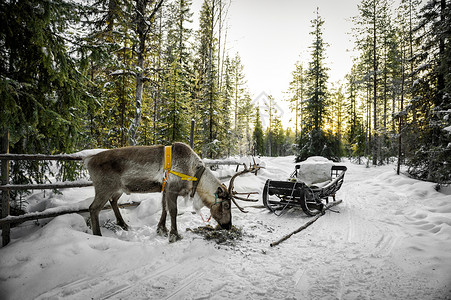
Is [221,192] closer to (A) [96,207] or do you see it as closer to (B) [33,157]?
(A) [96,207]

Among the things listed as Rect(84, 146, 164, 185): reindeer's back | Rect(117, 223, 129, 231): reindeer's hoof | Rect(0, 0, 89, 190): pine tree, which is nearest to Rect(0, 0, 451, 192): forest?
Rect(0, 0, 89, 190): pine tree

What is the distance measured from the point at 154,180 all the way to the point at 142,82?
542 cm

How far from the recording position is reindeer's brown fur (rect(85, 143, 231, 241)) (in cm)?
349

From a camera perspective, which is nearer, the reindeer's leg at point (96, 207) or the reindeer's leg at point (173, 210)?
the reindeer's leg at point (96, 207)

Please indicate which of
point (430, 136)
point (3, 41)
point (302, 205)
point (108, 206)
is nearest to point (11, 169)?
point (108, 206)

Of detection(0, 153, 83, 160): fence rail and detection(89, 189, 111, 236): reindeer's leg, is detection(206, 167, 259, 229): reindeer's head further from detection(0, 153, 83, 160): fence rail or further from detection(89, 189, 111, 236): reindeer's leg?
detection(0, 153, 83, 160): fence rail

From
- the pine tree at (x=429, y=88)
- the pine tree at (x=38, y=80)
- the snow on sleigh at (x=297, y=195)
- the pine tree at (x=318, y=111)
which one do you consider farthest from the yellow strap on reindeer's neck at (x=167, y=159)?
the pine tree at (x=318, y=111)

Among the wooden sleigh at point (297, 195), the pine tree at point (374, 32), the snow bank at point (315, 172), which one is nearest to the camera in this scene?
the wooden sleigh at point (297, 195)

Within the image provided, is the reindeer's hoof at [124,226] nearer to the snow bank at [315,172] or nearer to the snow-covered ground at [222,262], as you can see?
the snow-covered ground at [222,262]

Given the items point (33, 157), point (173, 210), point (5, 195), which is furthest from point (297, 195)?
point (5, 195)

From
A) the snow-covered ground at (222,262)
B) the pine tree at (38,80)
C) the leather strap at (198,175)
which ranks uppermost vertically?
the pine tree at (38,80)

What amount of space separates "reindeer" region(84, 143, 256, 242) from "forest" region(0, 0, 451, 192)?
95 centimetres

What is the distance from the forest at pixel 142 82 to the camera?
2932 millimetres

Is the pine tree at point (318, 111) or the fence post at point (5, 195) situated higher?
the pine tree at point (318, 111)
